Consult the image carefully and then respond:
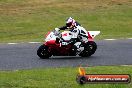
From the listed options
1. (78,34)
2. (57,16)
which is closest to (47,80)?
(78,34)

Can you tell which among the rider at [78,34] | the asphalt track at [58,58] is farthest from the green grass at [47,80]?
the rider at [78,34]

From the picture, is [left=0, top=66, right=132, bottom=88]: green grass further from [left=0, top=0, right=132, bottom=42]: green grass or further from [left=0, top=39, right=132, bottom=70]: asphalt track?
[left=0, top=0, right=132, bottom=42]: green grass

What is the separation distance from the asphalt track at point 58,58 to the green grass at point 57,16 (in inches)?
233

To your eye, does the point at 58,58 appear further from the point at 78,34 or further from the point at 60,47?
the point at 78,34

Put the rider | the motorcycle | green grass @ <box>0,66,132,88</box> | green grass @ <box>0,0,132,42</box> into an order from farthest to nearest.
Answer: green grass @ <box>0,0,132,42</box>
the motorcycle
the rider
green grass @ <box>0,66,132,88</box>

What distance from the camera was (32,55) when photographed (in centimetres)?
1788

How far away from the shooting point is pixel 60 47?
17.1 m

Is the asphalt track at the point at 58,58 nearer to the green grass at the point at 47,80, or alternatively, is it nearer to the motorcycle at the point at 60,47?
the motorcycle at the point at 60,47

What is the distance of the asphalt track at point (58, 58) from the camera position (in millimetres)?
15664

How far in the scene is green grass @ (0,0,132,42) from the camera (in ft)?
91.9

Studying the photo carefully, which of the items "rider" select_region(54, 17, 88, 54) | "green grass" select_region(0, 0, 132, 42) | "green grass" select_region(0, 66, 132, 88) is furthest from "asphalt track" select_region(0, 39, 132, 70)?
"green grass" select_region(0, 0, 132, 42)

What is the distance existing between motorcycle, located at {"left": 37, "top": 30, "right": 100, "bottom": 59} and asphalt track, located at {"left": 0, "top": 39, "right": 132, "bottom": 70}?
22 centimetres

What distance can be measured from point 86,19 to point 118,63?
15.6 m

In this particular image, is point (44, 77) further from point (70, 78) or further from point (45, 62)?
point (45, 62)
